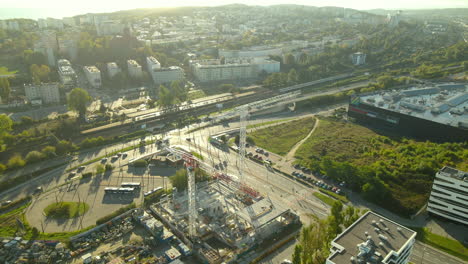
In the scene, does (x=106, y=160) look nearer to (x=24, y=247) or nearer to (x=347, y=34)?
(x=24, y=247)

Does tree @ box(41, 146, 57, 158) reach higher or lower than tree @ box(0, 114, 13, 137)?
lower

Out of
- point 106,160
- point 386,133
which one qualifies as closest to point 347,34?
point 386,133

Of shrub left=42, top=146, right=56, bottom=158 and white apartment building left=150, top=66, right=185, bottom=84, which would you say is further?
white apartment building left=150, top=66, right=185, bottom=84

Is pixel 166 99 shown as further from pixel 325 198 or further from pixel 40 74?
pixel 325 198

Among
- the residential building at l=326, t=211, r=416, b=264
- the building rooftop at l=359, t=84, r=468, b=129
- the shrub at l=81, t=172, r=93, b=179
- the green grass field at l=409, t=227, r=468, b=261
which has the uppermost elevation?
the building rooftop at l=359, t=84, r=468, b=129

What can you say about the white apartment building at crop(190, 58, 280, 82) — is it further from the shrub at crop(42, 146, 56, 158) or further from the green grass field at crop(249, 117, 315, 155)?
the shrub at crop(42, 146, 56, 158)

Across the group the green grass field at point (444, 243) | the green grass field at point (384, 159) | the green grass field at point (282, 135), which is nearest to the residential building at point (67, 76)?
the green grass field at point (282, 135)

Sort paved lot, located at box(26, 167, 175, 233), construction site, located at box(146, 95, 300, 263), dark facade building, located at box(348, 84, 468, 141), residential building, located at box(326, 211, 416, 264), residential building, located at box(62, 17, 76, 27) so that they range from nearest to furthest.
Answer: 1. residential building, located at box(326, 211, 416, 264)
2. construction site, located at box(146, 95, 300, 263)
3. paved lot, located at box(26, 167, 175, 233)
4. dark facade building, located at box(348, 84, 468, 141)
5. residential building, located at box(62, 17, 76, 27)

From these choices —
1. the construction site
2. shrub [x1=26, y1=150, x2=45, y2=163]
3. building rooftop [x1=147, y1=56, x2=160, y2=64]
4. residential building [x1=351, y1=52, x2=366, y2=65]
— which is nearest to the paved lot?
the construction site
